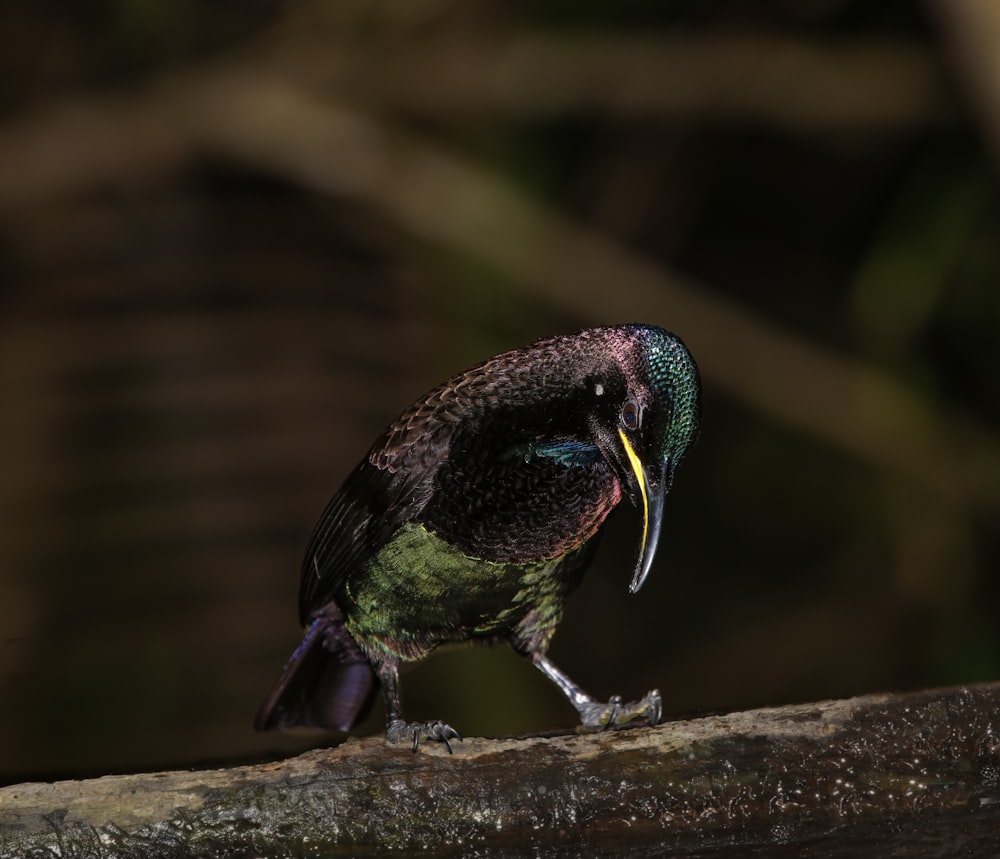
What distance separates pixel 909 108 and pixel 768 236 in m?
2.03

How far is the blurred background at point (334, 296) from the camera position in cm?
558

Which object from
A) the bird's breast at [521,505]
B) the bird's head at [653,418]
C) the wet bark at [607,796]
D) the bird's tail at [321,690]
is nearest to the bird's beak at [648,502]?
the bird's head at [653,418]

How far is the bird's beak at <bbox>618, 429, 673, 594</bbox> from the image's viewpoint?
2.62 m

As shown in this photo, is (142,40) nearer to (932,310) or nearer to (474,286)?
(474,286)

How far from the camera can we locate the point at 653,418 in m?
2.70

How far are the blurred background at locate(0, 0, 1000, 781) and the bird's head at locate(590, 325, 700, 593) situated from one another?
279cm

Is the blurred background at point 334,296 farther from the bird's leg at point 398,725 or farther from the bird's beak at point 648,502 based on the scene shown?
the bird's beak at point 648,502

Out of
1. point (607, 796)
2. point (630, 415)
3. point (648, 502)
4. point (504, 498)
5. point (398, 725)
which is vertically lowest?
point (398, 725)

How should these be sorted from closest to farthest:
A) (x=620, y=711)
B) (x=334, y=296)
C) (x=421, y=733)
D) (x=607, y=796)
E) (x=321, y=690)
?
(x=607, y=796) → (x=421, y=733) → (x=620, y=711) → (x=321, y=690) → (x=334, y=296)

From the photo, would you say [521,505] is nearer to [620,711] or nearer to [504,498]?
[504,498]

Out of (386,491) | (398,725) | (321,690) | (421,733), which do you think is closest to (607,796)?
(421,733)

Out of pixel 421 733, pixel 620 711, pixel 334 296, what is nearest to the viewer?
pixel 421 733

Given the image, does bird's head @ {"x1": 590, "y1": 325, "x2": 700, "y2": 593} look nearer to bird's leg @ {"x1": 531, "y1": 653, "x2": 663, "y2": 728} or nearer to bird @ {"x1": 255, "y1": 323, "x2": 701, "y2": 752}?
bird @ {"x1": 255, "y1": 323, "x2": 701, "y2": 752}

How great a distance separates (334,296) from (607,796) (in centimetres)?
355
